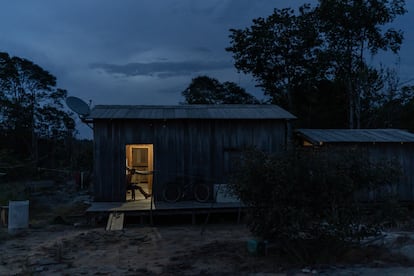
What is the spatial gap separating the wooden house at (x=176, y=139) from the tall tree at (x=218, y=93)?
16102 mm

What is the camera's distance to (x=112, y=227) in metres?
10.7

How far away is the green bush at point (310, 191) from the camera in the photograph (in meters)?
6.57

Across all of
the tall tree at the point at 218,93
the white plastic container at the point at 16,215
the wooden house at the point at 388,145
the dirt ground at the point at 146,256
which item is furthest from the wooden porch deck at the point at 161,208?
the tall tree at the point at 218,93

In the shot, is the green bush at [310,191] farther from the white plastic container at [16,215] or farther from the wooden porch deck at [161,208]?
the white plastic container at [16,215]

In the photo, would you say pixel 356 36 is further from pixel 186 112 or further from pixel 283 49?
pixel 186 112

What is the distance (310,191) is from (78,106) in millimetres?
8720

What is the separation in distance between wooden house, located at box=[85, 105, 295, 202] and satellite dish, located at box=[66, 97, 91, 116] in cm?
23

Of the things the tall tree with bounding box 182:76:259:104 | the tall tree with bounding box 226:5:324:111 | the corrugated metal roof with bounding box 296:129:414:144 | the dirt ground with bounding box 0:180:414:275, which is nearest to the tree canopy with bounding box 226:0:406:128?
the tall tree with bounding box 226:5:324:111

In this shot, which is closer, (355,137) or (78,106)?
(78,106)

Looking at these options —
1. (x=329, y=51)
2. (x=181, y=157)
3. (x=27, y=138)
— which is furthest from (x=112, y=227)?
(x=27, y=138)

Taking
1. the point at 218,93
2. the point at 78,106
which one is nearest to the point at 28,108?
the point at 218,93

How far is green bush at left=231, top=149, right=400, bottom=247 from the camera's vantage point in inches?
259

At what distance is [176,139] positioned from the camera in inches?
527

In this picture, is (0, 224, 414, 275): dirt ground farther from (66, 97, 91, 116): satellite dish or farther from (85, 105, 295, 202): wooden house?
(66, 97, 91, 116): satellite dish
